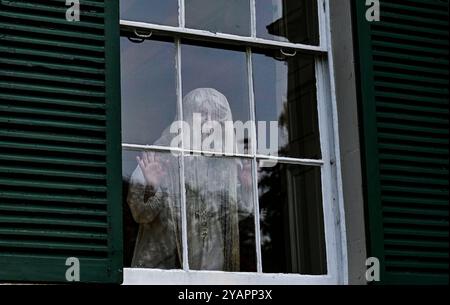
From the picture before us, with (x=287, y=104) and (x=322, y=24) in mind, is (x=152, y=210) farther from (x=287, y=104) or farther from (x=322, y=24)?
(x=322, y=24)

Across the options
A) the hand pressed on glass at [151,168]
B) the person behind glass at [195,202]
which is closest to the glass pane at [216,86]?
the person behind glass at [195,202]

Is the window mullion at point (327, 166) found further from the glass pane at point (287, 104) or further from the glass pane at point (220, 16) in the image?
the glass pane at point (220, 16)

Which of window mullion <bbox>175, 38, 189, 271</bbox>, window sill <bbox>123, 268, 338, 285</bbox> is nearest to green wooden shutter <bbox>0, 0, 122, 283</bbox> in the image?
window sill <bbox>123, 268, 338, 285</bbox>

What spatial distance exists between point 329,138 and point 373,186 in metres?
0.42

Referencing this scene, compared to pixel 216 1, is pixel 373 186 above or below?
below

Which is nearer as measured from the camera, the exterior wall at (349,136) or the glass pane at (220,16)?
the exterior wall at (349,136)

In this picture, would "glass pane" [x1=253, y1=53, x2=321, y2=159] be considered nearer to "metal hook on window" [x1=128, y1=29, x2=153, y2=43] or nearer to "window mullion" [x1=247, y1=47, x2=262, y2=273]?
"window mullion" [x1=247, y1=47, x2=262, y2=273]

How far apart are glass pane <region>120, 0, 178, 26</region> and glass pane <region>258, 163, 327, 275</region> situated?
826mm

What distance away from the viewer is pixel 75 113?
17.0 feet

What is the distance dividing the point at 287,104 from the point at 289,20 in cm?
43

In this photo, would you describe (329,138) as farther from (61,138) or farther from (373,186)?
(61,138)

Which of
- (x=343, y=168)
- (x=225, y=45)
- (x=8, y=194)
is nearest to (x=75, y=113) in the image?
(x=8, y=194)

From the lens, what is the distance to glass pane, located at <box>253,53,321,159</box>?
589 cm

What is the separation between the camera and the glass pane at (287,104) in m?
5.89
